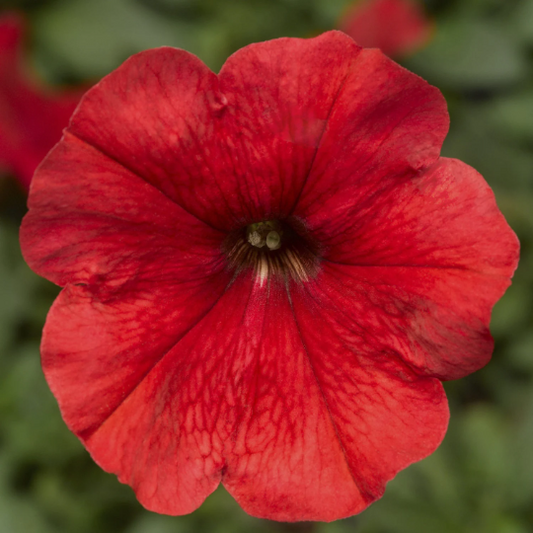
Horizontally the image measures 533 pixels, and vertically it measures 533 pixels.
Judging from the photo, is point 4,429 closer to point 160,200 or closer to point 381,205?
point 160,200

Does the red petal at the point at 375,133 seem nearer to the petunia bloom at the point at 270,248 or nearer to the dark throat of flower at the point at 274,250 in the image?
the petunia bloom at the point at 270,248

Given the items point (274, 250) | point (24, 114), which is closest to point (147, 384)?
point (274, 250)

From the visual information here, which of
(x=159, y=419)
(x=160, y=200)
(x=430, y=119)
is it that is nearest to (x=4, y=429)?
(x=159, y=419)

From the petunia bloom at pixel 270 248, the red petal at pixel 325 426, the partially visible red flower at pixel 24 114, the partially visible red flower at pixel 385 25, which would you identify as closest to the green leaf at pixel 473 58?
the partially visible red flower at pixel 385 25

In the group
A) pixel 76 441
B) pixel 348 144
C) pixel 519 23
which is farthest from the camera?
pixel 519 23

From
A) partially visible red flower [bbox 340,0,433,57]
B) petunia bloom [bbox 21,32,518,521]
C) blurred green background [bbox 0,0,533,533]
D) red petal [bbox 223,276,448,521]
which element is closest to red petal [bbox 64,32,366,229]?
petunia bloom [bbox 21,32,518,521]

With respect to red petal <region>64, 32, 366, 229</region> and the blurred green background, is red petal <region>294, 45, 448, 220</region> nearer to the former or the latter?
red petal <region>64, 32, 366, 229</region>
